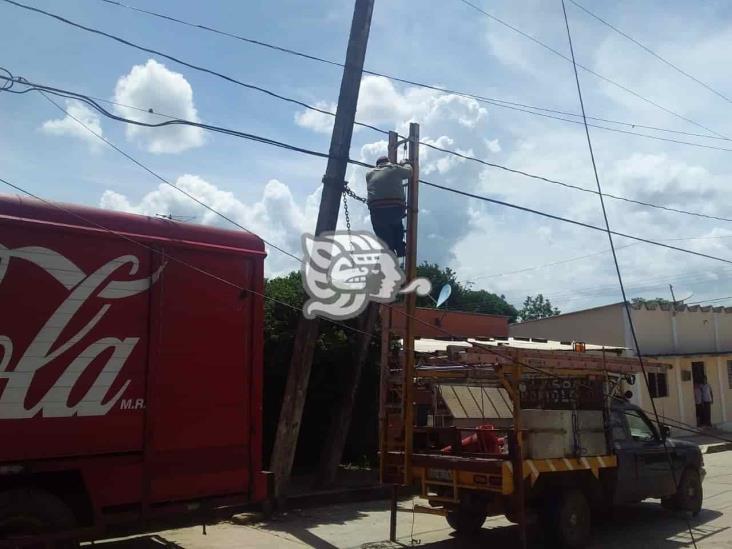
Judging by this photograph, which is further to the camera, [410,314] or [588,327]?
[588,327]

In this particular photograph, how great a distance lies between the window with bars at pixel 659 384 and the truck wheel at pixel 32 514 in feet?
64.3

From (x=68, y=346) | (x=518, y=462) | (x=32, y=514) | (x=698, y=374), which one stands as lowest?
(x=32, y=514)

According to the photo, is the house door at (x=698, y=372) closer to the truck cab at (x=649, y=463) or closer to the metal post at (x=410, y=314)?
the truck cab at (x=649, y=463)

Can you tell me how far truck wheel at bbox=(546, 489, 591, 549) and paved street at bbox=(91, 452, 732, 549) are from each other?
475 mm

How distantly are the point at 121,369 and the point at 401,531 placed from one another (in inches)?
191

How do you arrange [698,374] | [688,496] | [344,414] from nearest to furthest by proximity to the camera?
1. [688,496]
2. [344,414]
3. [698,374]

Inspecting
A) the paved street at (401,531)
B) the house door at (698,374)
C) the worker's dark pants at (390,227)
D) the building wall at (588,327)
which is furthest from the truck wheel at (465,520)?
the house door at (698,374)

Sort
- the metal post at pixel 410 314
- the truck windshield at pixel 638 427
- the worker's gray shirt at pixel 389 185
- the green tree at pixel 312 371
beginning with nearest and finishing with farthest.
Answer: the metal post at pixel 410 314
the worker's gray shirt at pixel 389 185
the truck windshield at pixel 638 427
the green tree at pixel 312 371

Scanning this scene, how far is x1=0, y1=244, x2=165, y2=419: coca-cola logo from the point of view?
5.21 metres

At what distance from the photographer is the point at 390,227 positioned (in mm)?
8820

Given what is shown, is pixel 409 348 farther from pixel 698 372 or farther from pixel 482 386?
pixel 698 372

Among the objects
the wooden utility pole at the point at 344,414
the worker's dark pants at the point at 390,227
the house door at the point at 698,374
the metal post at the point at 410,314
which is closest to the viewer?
the metal post at the point at 410,314

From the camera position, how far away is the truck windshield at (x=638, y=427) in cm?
908

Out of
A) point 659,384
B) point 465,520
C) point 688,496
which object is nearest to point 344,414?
point 465,520
